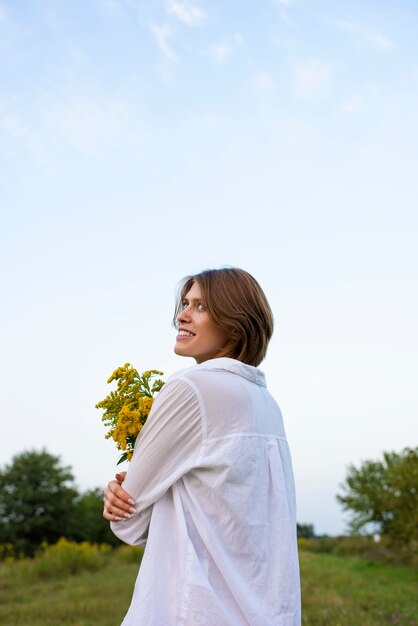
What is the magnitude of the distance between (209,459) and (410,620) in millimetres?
9559

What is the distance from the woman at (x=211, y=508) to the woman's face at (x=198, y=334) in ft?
0.71

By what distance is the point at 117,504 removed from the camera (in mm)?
2229

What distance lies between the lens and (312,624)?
9.48 m

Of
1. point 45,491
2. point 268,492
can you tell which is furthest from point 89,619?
point 45,491

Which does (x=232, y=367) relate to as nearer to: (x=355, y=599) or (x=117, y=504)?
(x=117, y=504)

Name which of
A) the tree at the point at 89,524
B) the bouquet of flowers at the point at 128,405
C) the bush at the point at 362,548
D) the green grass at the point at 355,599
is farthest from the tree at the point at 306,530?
the bouquet of flowers at the point at 128,405

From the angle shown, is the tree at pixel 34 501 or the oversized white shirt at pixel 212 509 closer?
the oversized white shirt at pixel 212 509

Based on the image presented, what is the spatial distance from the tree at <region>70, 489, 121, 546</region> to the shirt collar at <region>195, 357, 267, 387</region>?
32.7 metres

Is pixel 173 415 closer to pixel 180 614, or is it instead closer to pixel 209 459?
pixel 209 459

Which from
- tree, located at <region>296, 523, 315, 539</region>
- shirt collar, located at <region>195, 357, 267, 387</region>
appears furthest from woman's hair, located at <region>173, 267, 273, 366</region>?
tree, located at <region>296, 523, 315, 539</region>

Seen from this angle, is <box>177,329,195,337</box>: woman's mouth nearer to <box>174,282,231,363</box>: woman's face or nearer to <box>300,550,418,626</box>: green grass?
<box>174,282,231,363</box>: woman's face

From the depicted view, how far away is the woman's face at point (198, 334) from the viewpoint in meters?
2.54

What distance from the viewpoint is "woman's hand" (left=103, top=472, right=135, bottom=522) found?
87.0 inches

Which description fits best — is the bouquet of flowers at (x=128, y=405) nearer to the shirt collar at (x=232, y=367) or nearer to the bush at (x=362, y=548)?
the shirt collar at (x=232, y=367)
